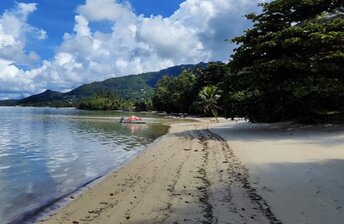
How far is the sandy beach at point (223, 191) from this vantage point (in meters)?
7.88

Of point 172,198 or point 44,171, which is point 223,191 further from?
point 44,171

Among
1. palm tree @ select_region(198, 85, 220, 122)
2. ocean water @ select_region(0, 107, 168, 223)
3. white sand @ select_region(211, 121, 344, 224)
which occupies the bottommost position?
ocean water @ select_region(0, 107, 168, 223)

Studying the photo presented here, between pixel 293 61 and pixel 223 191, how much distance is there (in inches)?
693

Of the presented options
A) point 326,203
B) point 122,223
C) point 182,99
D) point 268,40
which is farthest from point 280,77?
point 182,99

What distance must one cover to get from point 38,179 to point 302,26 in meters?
19.9

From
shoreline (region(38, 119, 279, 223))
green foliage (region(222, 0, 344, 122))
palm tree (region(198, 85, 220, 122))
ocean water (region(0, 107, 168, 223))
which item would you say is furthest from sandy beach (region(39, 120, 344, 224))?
palm tree (region(198, 85, 220, 122))

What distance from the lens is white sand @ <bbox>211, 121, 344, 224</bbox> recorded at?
7.91 metres

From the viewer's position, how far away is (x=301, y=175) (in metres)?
11.8

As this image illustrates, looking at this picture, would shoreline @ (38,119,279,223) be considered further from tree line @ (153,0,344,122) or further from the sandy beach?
tree line @ (153,0,344,122)

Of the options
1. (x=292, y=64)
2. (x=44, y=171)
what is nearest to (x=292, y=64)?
(x=292, y=64)

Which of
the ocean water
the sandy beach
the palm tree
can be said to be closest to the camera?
the sandy beach

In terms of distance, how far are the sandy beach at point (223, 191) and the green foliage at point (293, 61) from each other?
8.76m

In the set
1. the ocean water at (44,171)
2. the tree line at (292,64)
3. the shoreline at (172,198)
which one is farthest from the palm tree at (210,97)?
the shoreline at (172,198)

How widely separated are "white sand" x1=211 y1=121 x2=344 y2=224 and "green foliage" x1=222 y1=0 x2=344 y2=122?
A: 4.08m
